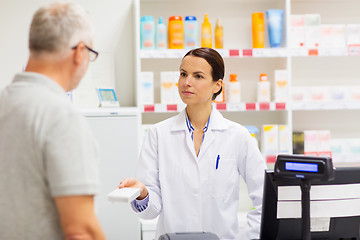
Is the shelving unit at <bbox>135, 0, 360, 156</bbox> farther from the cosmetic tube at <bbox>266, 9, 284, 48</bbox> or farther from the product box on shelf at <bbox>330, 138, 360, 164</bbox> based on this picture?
the product box on shelf at <bbox>330, 138, 360, 164</bbox>

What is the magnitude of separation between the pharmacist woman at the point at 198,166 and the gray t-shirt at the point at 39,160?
103 centimetres

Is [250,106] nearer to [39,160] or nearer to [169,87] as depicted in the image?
[169,87]

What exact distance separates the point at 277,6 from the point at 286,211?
2.77 meters

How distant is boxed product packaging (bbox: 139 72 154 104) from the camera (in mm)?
3596

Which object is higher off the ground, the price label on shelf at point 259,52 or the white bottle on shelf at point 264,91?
the price label on shelf at point 259,52

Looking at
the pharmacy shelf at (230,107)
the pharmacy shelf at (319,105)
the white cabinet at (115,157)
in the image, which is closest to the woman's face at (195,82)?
the white cabinet at (115,157)

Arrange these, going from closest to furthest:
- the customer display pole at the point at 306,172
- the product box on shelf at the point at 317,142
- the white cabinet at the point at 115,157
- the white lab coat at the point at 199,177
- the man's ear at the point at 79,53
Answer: the man's ear at the point at 79,53 → the customer display pole at the point at 306,172 → the white lab coat at the point at 199,177 → the white cabinet at the point at 115,157 → the product box on shelf at the point at 317,142

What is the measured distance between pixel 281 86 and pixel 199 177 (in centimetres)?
168

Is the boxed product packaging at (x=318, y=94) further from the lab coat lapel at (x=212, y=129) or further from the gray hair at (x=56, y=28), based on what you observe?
the gray hair at (x=56, y=28)

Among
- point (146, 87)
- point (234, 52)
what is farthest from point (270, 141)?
point (146, 87)

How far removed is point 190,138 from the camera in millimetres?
2371

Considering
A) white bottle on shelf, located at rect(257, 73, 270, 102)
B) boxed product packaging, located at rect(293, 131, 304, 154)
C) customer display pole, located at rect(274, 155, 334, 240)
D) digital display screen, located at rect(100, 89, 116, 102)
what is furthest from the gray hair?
boxed product packaging, located at rect(293, 131, 304, 154)

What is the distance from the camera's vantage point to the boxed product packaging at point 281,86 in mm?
3688

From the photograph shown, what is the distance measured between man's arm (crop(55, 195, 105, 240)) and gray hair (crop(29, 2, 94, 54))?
0.41 meters
